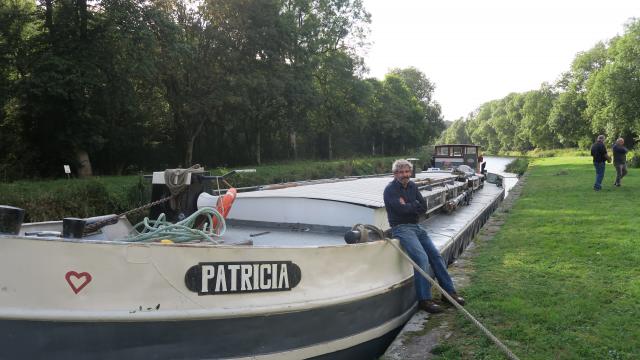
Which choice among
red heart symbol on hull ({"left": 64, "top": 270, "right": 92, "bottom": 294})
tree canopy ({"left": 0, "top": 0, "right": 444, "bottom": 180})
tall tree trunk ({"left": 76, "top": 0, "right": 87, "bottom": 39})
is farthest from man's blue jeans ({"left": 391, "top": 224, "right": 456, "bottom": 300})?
tall tree trunk ({"left": 76, "top": 0, "right": 87, "bottom": 39})

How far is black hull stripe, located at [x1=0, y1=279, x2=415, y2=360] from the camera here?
124 inches

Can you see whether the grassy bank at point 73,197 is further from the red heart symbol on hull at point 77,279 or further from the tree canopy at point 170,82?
the red heart symbol on hull at point 77,279

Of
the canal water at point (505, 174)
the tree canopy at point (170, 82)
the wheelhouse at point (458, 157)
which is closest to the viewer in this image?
the tree canopy at point (170, 82)

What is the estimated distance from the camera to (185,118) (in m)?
24.1

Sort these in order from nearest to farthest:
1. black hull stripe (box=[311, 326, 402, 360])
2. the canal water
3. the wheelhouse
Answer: black hull stripe (box=[311, 326, 402, 360])
the wheelhouse
the canal water

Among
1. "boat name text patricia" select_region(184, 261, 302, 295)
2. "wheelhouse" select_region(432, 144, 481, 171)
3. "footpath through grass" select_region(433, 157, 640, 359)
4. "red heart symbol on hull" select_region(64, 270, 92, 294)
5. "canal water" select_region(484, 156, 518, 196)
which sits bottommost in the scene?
"canal water" select_region(484, 156, 518, 196)

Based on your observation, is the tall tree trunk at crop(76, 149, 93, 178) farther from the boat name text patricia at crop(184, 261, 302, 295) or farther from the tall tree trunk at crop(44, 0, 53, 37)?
the boat name text patricia at crop(184, 261, 302, 295)

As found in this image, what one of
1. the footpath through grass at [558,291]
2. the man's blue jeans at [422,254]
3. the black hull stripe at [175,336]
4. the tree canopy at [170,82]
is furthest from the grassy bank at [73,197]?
the footpath through grass at [558,291]

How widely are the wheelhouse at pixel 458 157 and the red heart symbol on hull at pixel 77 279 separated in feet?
58.8

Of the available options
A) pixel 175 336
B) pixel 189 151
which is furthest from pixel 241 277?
pixel 189 151

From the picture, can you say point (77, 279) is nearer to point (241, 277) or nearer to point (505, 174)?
point (241, 277)

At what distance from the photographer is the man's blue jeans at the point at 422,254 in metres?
5.02

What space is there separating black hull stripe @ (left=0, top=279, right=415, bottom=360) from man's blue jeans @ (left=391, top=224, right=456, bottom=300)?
104 cm

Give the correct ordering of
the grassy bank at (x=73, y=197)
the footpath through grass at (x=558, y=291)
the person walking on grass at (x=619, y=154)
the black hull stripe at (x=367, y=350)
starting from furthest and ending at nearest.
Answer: the person walking on grass at (x=619, y=154) < the grassy bank at (x=73, y=197) < the black hull stripe at (x=367, y=350) < the footpath through grass at (x=558, y=291)
